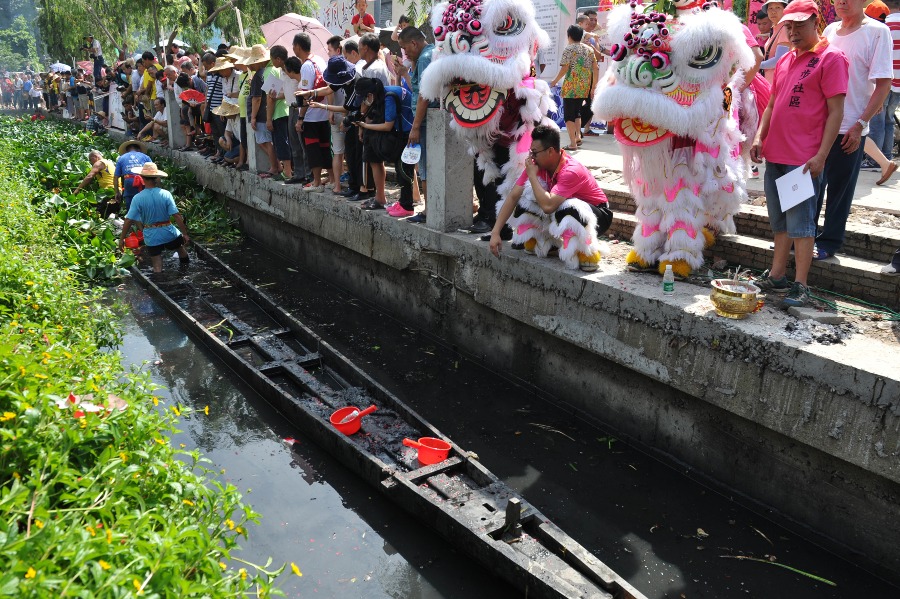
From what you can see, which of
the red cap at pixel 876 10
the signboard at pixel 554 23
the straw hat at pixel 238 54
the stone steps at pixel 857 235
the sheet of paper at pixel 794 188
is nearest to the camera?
the sheet of paper at pixel 794 188

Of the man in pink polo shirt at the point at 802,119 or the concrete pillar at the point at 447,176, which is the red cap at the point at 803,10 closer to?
the man in pink polo shirt at the point at 802,119

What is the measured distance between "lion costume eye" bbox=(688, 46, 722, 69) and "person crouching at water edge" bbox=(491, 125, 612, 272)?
1.19m

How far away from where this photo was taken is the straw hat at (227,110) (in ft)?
38.1

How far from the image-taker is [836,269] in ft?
18.2

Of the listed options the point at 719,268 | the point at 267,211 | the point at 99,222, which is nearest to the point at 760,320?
the point at 719,268

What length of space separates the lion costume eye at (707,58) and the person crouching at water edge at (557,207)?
119cm

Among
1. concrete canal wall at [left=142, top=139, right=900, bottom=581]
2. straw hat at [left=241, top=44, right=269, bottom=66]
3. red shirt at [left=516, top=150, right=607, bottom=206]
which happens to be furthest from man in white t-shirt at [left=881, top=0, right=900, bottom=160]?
straw hat at [left=241, top=44, right=269, bottom=66]

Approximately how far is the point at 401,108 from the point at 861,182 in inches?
196

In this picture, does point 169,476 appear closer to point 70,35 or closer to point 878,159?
point 878,159

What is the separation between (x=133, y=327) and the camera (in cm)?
827

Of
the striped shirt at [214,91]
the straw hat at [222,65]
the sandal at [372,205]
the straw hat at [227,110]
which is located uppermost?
the straw hat at [222,65]

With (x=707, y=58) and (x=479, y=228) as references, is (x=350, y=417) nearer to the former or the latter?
(x=479, y=228)

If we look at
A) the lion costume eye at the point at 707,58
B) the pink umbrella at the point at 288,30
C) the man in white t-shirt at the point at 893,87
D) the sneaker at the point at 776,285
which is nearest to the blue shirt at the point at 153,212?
the pink umbrella at the point at 288,30

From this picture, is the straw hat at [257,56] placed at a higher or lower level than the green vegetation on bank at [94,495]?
higher
